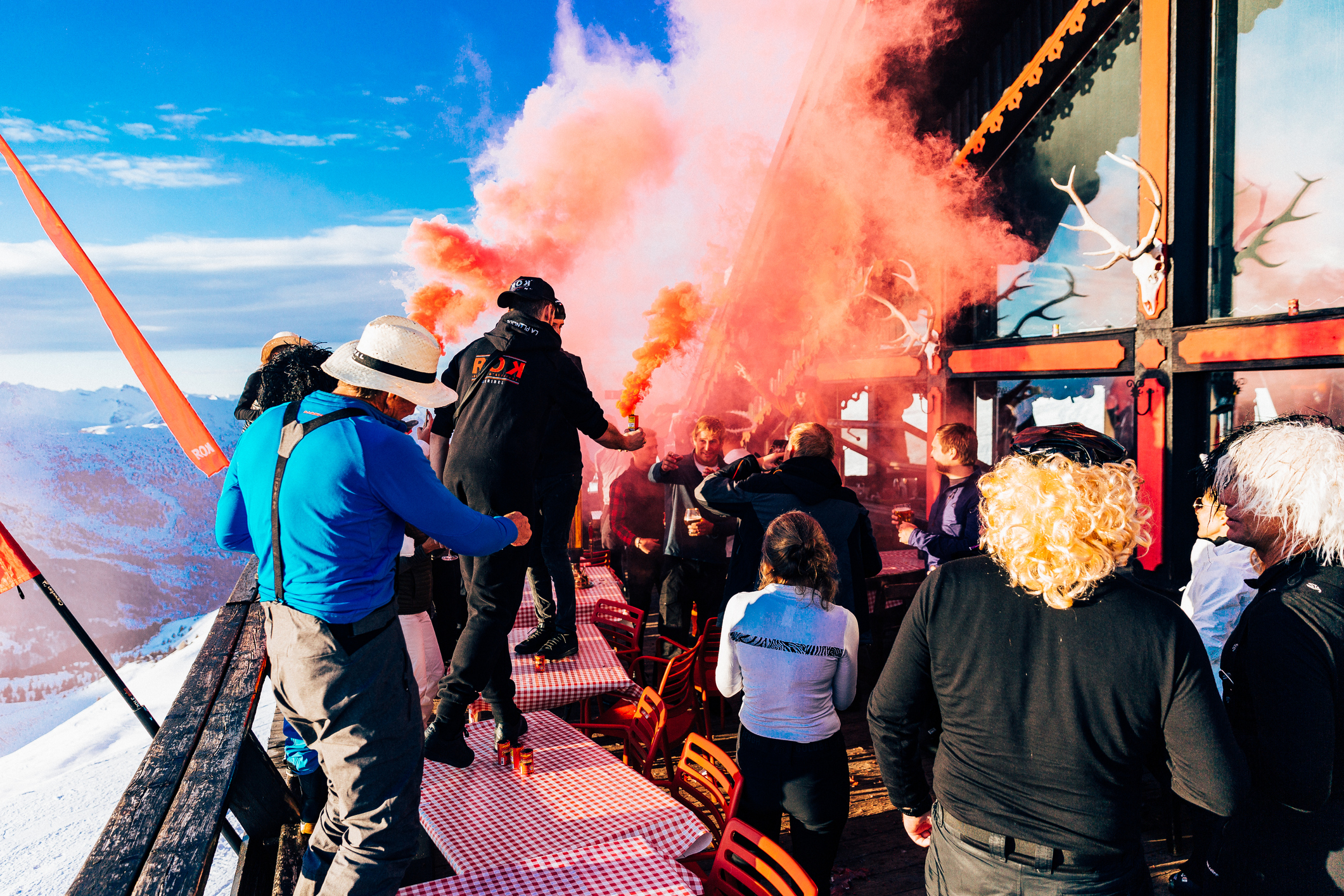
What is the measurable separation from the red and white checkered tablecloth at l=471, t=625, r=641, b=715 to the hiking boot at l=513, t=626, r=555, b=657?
0.05 m

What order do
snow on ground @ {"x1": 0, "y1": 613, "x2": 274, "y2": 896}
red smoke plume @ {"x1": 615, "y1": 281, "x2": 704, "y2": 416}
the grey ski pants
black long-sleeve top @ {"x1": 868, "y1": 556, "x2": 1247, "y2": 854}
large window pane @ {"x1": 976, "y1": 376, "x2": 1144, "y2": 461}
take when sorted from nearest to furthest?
1. black long-sleeve top @ {"x1": 868, "y1": 556, "x2": 1247, "y2": 854}
2. the grey ski pants
3. large window pane @ {"x1": 976, "y1": 376, "x2": 1144, "y2": 461}
4. snow on ground @ {"x1": 0, "y1": 613, "x2": 274, "y2": 896}
5. red smoke plume @ {"x1": 615, "y1": 281, "x2": 704, "y2": 416}

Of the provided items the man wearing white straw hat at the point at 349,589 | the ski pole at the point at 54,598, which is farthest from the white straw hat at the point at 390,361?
→ the ski pole at the point at 54,598

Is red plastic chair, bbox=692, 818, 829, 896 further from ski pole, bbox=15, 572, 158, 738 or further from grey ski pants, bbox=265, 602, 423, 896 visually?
ski pole, bbox=15, 572, 158, 738

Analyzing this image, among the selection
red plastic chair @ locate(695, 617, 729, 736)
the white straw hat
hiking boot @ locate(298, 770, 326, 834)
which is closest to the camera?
the white straw hat

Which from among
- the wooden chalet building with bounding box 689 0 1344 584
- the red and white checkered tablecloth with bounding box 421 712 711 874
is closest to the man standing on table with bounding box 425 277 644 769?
the red and white checkered tablecloth with bounding box 421 712 711 874

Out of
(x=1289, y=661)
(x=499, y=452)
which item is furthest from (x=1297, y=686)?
(x=499, y=452)

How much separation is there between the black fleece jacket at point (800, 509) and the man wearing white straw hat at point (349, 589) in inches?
76.9

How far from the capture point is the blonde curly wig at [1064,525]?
5.05 ft

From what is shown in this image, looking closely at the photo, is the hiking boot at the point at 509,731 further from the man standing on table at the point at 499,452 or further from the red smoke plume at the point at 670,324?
the red smoke plume at the point at 670,324

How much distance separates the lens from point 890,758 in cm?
193

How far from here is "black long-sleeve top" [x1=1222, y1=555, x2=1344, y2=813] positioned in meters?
1.62

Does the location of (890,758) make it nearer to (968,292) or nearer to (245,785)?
(245,785)

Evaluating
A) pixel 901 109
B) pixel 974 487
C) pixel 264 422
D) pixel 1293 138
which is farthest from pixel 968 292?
pixel 264 422

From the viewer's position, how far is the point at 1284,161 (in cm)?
415
